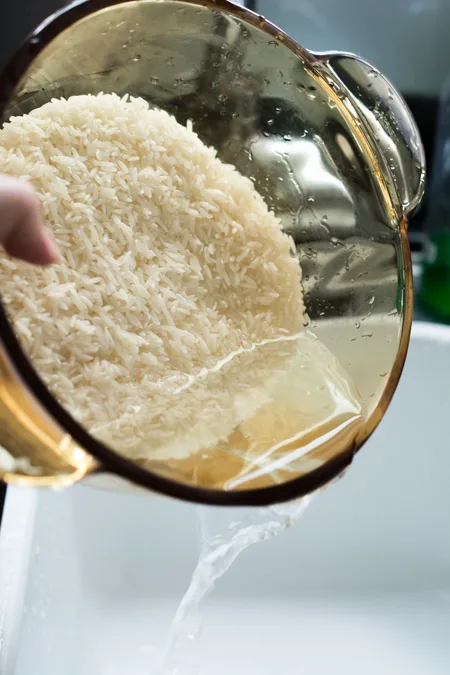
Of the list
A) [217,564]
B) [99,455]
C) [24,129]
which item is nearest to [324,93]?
[24,129]

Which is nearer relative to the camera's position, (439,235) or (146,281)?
(146,281)

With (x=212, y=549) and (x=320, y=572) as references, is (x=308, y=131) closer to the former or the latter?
(x=212, y=549)

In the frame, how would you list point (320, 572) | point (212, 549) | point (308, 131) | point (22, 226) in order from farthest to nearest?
point (320, 572), point (212, 549), point (308, 131), point (22, 226)

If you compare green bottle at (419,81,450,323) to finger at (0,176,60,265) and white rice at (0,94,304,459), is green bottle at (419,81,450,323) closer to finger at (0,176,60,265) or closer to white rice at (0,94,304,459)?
white rice at (0,94,304,459)

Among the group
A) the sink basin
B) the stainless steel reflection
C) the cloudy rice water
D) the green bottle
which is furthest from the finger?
the green bottle

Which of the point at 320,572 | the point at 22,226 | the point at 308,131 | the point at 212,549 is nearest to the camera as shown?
the point at 22,226

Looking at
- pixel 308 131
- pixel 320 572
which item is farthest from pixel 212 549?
pixel 308 131

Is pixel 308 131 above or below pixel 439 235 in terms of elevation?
above
